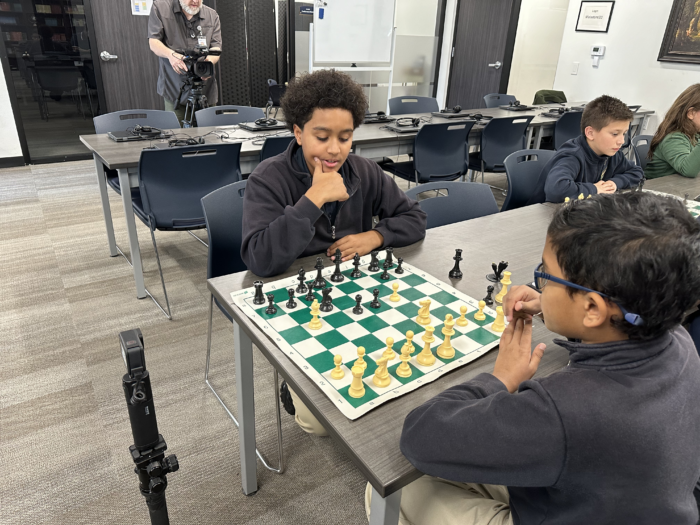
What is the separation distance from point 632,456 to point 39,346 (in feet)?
8.08

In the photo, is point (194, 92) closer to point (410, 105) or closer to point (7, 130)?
point (410, 105)

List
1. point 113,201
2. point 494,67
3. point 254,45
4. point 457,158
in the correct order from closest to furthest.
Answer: point 457,158
point 113,201
point 254,45
point 494,67

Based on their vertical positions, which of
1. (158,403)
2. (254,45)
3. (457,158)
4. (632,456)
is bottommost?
(158,403)

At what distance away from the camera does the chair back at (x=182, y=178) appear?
243 cm

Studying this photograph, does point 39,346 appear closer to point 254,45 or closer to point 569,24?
point 254,45

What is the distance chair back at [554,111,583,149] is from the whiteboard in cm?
277

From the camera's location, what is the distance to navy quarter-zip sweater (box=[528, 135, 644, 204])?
2.18 meters

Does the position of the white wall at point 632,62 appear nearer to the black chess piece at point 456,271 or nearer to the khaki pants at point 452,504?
the black chess piece at point 456,271

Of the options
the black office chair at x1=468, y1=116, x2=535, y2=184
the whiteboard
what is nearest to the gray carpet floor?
the black office chair at x1=468, y1=116, x2=535, y2=184

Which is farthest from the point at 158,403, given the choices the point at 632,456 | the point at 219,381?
the point at 632,456

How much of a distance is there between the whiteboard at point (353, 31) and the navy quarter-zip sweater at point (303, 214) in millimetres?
4576

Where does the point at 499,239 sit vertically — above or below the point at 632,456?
below

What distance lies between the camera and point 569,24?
6.40 metres

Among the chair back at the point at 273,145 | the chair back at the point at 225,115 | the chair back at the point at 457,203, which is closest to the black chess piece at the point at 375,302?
the chair back at the point at 457,203
